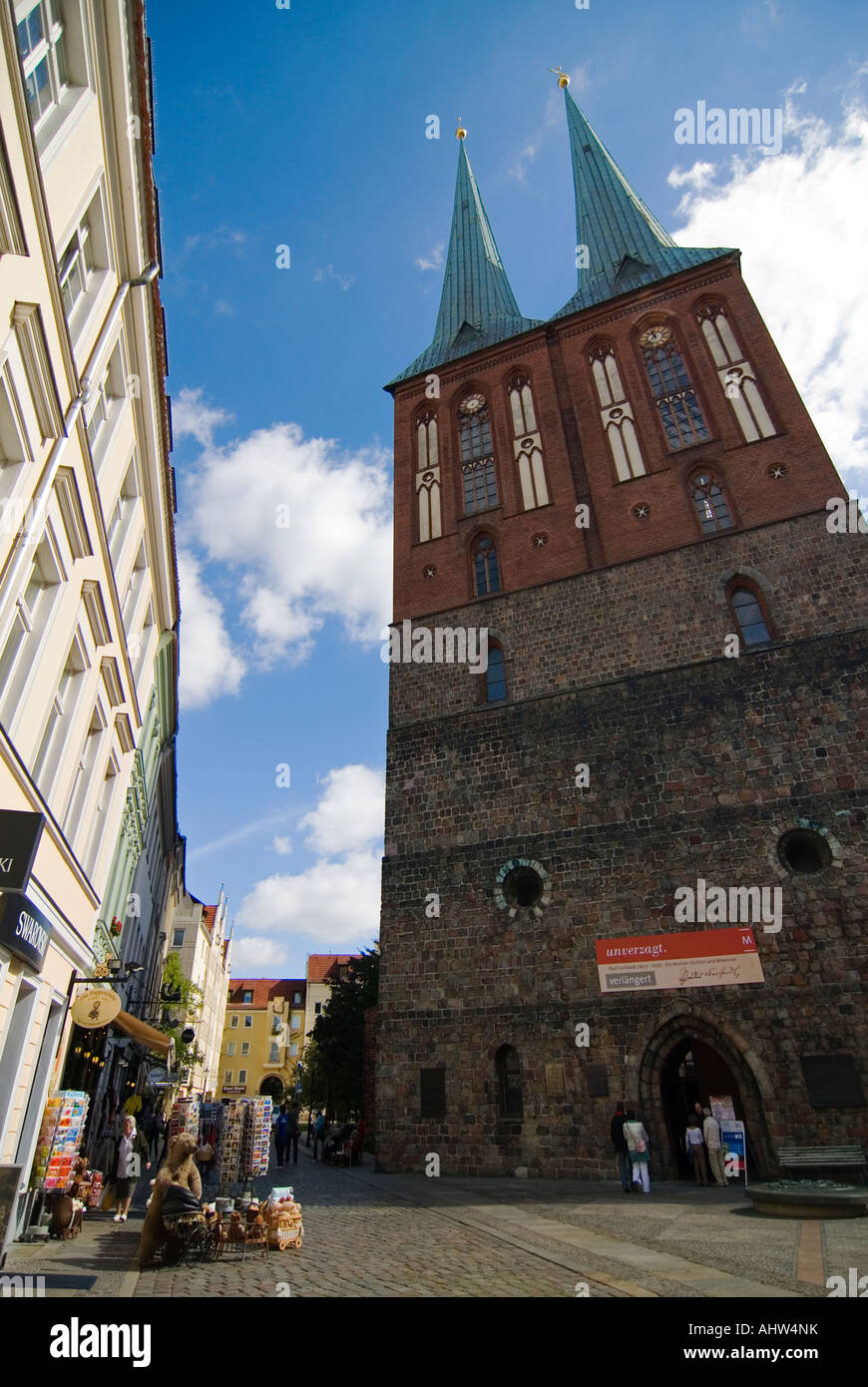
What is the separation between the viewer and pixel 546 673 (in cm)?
1991

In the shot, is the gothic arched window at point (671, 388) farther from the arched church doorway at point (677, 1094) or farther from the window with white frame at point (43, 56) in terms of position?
the window with white frame at point (43, 56)

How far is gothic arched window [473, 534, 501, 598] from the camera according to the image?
73.5 feet

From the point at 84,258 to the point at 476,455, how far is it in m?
15.9

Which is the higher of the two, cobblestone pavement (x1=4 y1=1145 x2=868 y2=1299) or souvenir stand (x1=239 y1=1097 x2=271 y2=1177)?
souvenir stand (x1=239 y1=1097 x2=271 y2=1177)

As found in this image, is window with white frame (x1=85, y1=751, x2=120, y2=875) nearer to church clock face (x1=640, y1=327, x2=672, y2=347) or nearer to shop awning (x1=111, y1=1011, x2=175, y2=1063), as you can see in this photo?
shop awning (x1=111, y1=1011, x2=175, y2=1063)

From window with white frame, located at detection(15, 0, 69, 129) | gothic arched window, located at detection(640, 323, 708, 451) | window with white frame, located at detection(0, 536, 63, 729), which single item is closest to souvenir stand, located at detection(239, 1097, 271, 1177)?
window with white frame, located at detection(0, 536, 63, 729)

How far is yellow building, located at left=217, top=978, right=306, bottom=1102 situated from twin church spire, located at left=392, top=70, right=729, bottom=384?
6581cm

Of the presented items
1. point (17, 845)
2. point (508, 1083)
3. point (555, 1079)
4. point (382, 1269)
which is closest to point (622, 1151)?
point (555, 1079)

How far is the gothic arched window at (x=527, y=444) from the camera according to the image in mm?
22766

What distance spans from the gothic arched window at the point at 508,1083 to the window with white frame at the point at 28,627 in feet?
42.1

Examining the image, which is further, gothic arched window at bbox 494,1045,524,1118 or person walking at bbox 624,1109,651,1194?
gothic arched window at bbox 494,1045,524,1118

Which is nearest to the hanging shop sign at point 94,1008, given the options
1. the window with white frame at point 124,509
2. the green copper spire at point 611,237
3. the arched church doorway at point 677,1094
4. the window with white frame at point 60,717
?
the window with white frame at point 60,717
